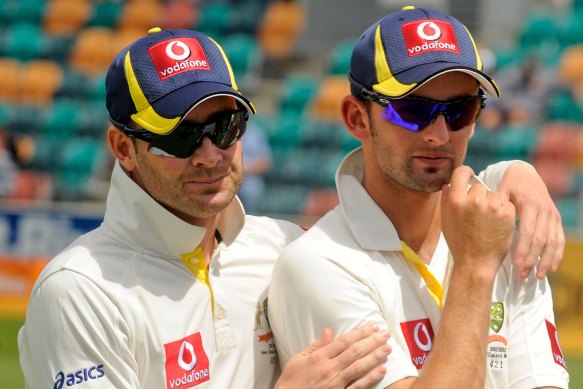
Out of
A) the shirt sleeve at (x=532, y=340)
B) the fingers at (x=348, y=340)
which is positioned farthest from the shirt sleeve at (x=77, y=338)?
the shirt sleeve at (x=532, y=340)

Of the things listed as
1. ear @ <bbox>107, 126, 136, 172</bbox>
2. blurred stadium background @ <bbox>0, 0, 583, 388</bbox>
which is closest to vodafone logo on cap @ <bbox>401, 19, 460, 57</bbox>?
ear @ <bbox>107, 126, 136, 172</bbox>

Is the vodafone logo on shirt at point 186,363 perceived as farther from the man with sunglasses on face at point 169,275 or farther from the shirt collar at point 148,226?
the shirt collar at point 148,226

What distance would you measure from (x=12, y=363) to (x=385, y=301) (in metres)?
6.21

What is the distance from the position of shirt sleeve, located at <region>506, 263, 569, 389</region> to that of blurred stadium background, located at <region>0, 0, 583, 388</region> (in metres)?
6.45

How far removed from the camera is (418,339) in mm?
3271

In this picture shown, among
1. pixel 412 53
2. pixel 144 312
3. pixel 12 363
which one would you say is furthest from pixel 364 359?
pixel 12 363

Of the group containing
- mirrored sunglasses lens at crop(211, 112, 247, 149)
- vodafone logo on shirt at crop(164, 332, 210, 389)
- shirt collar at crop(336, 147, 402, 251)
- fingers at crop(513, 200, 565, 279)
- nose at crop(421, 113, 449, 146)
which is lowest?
vodafone logo on shirt at crop(164, 332, 210, 389)

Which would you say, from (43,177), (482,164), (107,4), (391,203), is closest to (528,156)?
(482,164)

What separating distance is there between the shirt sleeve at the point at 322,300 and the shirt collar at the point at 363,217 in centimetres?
11

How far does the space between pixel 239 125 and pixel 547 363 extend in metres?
1.20

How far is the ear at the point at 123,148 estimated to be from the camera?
3.49 m

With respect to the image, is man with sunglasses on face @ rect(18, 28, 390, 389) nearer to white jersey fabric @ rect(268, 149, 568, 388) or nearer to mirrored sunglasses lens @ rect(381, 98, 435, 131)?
white jersey fabric @ rect(268, 149, 568, 388)

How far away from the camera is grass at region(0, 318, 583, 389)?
8.06m

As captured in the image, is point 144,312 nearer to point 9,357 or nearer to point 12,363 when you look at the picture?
point 12,363
